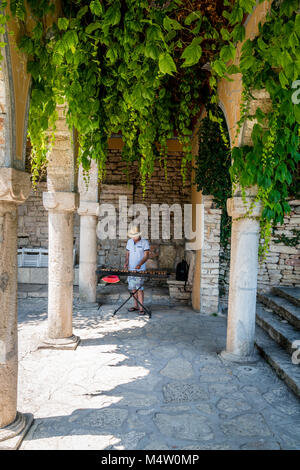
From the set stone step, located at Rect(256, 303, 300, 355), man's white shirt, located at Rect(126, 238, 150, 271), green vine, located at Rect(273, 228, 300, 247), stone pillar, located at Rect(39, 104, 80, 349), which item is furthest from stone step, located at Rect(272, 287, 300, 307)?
stone pillar, located at Rect(39, 104, 80, 349)

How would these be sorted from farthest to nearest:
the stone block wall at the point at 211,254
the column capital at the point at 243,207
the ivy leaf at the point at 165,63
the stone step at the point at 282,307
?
the stone block wall at the point at 211,254 → the stone step at the point at 282,307 → the column capital at the point at 243,207 → the ivy leaf at the point at 165,63

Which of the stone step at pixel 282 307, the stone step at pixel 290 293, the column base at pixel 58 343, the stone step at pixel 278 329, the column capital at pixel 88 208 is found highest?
the column capital at pixel 88 208

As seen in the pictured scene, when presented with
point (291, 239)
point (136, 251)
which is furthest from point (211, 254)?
point (291, 239)

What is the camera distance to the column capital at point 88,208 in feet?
22.1

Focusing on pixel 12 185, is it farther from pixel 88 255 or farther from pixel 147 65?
pixel 88 255

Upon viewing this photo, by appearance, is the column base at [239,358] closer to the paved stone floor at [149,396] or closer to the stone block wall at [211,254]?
the paved stone floor at [149,396]

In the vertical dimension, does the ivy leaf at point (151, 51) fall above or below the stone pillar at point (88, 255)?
above

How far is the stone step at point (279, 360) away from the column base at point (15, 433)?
102 inches

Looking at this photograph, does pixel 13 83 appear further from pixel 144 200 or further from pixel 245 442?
pixel 144 200

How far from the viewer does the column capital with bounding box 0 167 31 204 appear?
2.46 metres

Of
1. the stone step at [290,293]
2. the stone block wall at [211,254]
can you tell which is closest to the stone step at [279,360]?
the stone step at [290,293]

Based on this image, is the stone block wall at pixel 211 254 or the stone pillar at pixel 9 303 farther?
the stone block wall at pixel 211 254

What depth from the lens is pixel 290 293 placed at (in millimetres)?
6164

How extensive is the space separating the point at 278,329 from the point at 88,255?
12.5 feet
